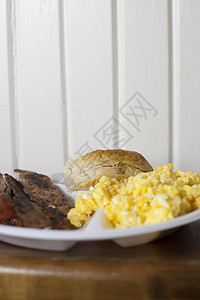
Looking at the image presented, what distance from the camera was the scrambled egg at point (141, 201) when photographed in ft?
2.09

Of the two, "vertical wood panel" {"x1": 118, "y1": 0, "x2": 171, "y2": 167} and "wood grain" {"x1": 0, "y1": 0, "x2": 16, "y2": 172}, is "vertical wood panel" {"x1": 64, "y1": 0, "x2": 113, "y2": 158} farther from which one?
"wood grain" {"x1": 0, "y1": 0, "x2": 16, "y2": 172}

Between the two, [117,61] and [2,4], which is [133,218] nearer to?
[117,61]

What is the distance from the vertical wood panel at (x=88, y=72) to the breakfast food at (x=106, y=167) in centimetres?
45

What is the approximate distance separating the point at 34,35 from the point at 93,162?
82cm

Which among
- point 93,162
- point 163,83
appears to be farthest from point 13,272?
point 163,83

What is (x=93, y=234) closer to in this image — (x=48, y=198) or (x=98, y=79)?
(x=48, y=198)

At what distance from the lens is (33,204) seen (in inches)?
31.3

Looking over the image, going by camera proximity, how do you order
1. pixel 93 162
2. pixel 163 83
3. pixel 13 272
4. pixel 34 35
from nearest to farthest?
pixel 13 272 < pixel 93 162 < pixel 163 83 < pixel 34 35

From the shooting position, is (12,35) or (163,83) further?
(12,35)

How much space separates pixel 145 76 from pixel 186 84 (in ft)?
0.61

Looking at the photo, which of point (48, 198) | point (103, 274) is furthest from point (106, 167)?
point (103, 274)

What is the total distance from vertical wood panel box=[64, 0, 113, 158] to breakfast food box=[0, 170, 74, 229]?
0.52m

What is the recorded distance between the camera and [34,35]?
4.91 ft

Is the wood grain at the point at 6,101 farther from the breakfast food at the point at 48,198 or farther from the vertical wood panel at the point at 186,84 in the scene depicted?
the vertical wood panel at the point at 186,84
